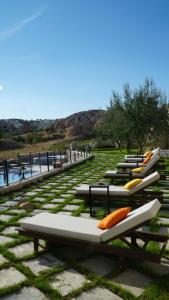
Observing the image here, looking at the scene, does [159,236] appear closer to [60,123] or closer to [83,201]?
[83,201]

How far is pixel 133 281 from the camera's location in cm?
365

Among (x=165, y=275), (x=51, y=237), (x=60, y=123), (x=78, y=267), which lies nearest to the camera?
(x=165, y=275)

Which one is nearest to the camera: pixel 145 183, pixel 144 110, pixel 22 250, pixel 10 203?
pixel 22 250

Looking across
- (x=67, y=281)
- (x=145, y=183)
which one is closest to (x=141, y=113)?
(x=145, y=183)

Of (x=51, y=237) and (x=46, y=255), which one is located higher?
(x=51, y=237)

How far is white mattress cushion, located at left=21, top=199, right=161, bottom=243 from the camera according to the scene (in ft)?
13.1

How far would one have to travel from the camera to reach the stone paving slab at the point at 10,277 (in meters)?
3.70

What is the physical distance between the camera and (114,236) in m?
4.08

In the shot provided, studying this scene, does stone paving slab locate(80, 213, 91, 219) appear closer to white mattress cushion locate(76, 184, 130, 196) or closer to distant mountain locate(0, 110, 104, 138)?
white mattress cushion locate(76, 184, 130, 196)

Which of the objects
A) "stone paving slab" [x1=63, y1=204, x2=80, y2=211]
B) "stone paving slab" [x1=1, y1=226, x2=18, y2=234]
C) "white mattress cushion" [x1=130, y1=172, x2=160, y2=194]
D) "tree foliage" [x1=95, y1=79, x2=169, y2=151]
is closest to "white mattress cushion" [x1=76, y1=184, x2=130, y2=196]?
"white mattress cushion" [x1=130, y1=172, x2=160, y2=194]

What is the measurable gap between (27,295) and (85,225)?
1.41m

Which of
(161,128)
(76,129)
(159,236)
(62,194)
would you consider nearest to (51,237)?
(159,236)

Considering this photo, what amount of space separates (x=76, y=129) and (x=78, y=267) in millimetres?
59267

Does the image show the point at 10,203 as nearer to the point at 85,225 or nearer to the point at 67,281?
the point at 85,225
